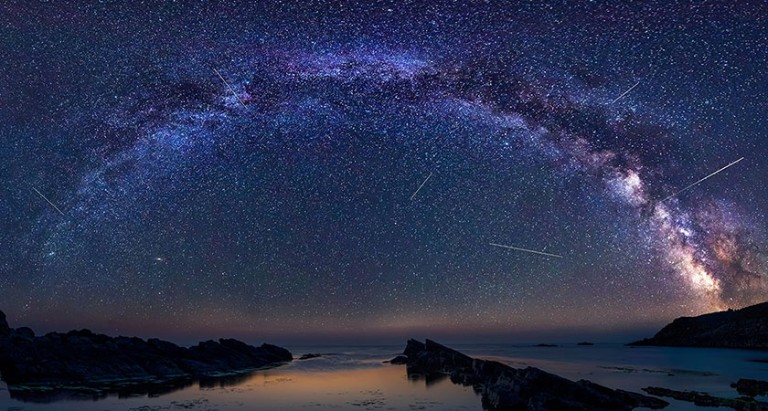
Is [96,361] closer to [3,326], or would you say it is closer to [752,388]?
[3,326]

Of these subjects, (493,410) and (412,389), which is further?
(412,389)

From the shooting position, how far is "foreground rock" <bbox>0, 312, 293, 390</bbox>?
45.3m

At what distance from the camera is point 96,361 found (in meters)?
50.7

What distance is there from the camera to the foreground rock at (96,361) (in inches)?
1783

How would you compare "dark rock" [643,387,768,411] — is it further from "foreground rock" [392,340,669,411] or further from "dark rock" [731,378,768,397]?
"dark rock" [731,378,768,397]

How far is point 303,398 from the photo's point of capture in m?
38.5

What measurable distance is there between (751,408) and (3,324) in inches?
4434

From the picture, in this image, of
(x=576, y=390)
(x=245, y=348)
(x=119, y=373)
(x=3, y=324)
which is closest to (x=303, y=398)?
(x=576, y=390)

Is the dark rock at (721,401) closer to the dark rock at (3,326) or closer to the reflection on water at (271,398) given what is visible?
the reflection on water at (271,398)

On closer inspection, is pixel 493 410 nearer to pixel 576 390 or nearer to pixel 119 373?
pixel 576 390

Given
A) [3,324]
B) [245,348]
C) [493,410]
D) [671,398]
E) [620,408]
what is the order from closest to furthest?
[620,408] → [493,410] → [671,398] → [245,348] → [3,324]

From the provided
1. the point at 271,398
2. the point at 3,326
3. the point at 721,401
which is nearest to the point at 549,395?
the point at 721,401

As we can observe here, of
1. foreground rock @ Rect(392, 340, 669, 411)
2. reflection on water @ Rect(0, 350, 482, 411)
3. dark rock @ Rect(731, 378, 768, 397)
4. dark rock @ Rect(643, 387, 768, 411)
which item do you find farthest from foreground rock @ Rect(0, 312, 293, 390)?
dark rock @ Rect(731, 378, 768, 397)

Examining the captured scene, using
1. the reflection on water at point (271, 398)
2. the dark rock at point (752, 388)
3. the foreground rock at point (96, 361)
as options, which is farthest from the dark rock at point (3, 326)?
the dark rock at point (752, 388)
